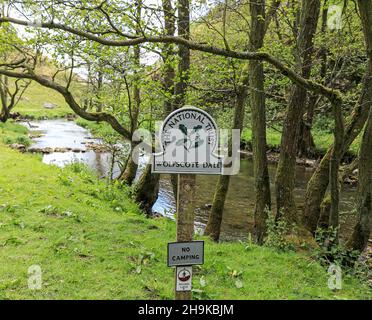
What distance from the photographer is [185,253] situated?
165 inches


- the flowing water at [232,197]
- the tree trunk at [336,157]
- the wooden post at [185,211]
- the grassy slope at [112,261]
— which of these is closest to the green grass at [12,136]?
the flowing water at [232,197]

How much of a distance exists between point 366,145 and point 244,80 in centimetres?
453

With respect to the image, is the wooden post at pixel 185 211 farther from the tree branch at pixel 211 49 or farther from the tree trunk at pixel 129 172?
the tree trunk at pixel 129 172

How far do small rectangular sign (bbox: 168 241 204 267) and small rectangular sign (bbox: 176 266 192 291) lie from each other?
0.09m

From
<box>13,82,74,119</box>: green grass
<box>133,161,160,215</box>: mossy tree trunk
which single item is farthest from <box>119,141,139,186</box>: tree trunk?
<box>13,82,74,119</box>: green grass

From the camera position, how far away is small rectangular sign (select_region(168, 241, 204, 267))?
4.13 meters

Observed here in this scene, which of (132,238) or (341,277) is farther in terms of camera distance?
(132,238)

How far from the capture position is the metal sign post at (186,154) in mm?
4094

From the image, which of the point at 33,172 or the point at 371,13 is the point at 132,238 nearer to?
the point at 371,13

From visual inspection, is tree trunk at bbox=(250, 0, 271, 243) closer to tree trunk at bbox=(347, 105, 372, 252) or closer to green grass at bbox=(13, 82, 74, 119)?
tree trunk at bbox=(347, 105, 372, 252)

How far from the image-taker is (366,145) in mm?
7223
